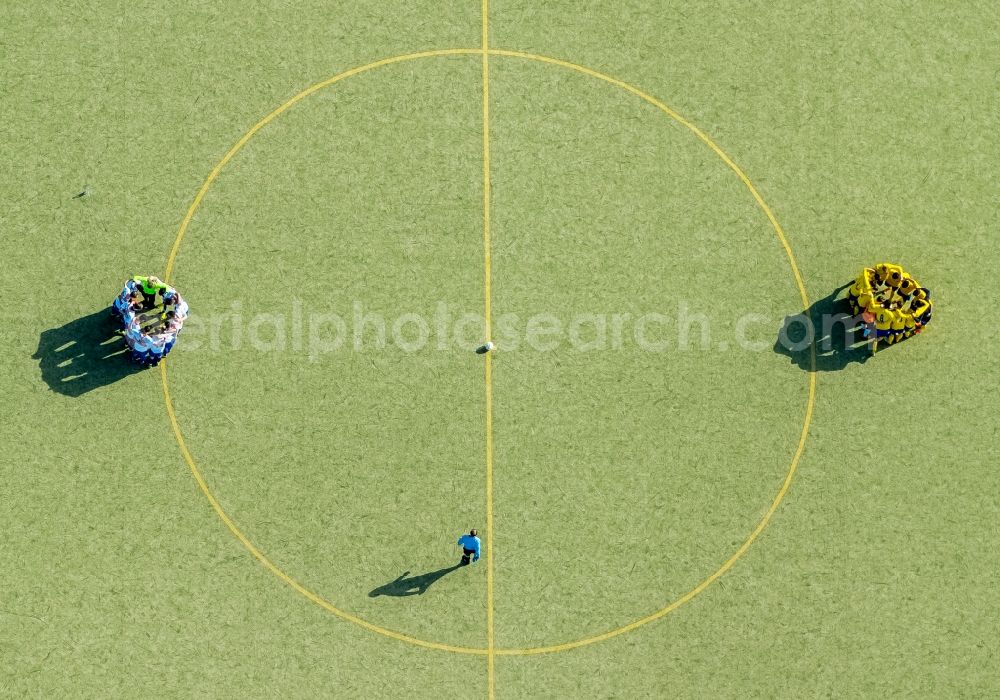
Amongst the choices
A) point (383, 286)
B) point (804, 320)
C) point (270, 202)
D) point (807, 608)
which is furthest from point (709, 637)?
point (270, 202)

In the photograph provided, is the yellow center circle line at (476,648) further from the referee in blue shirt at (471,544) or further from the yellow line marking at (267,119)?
the referee in blue shirt at (471,544)

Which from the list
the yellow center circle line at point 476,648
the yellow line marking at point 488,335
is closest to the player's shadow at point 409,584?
the yellow center circle line at point 476,648

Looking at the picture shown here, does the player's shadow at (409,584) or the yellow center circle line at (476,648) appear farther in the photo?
the player's shadow at (409,584)

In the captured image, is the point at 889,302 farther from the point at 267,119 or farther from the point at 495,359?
the point at 267,119

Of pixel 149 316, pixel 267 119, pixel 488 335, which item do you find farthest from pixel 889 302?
pixel 149 316

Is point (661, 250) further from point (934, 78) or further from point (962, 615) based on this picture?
point (962, 615)
